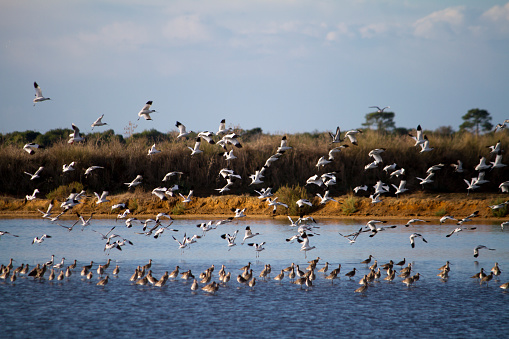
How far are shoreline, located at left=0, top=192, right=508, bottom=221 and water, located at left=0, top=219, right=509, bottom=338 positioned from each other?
253 inches

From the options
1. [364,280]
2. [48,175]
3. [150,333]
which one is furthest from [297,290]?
[48,175]

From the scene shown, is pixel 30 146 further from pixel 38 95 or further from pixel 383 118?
pixel 383 118

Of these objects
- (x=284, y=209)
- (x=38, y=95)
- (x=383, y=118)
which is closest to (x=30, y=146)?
(x=38, y=95)

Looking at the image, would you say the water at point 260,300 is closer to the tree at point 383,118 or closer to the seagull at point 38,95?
the seagull at point 38,95

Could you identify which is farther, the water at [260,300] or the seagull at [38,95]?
the seagull at [38,95]

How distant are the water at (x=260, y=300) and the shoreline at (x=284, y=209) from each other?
253 inches

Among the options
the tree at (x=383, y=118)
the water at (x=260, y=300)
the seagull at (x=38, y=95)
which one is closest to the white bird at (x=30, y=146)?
the seagull at (x=38, y=95)

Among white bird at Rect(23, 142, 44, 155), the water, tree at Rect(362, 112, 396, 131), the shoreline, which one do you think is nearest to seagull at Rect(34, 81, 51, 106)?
white bird at Rect(23, 142, 44, 155)

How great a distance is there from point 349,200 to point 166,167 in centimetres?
1112

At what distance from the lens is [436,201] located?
27906mm

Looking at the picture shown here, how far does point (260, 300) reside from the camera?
42.9 feet

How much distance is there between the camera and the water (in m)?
11.0

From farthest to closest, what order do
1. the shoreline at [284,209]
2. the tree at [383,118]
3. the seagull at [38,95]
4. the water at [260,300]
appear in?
the tree at [383,118] < the shoreline at [284,209] < the seagull at [38,95] < the water at [260,300]

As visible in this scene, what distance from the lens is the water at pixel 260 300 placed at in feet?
36.0
